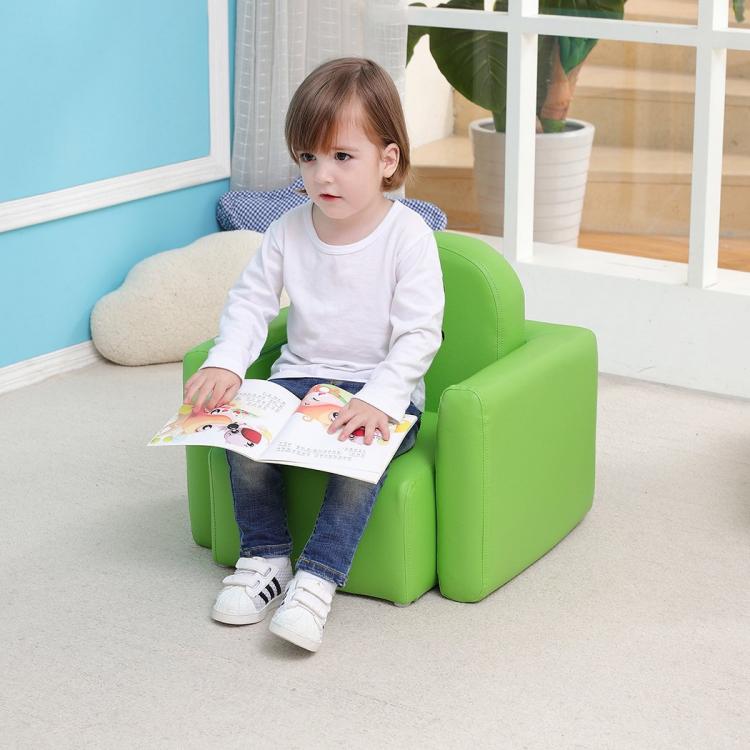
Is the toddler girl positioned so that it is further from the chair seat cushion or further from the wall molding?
the wall molding

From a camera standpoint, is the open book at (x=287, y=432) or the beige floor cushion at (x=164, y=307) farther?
the beige floor cushion at (x=164, y=307)

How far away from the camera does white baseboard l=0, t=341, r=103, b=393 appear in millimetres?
3012

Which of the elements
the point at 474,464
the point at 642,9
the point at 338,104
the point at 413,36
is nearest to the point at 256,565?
the point at 474,464

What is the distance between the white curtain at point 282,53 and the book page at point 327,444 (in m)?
1.57

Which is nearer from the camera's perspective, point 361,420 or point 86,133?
point 361,420

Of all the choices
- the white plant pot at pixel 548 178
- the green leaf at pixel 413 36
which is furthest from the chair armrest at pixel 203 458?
the green leaf at pixel 413 36

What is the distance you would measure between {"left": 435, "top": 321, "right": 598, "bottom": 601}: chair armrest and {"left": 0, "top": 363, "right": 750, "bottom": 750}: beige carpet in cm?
6

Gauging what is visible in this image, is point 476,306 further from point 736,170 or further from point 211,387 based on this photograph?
point 736,170

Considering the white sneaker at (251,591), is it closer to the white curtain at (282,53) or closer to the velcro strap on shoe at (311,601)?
the velcro strap on shoe at (311,601)

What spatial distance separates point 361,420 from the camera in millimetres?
1888

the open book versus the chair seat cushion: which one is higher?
the open book

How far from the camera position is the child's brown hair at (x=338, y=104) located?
192cm

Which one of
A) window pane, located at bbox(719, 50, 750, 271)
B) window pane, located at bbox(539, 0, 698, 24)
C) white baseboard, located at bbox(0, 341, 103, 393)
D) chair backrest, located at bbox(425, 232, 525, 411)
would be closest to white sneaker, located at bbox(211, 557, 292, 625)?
chair backrest, located at bbox(425, 232, 525, 411)

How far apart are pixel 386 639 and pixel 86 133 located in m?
1.67
